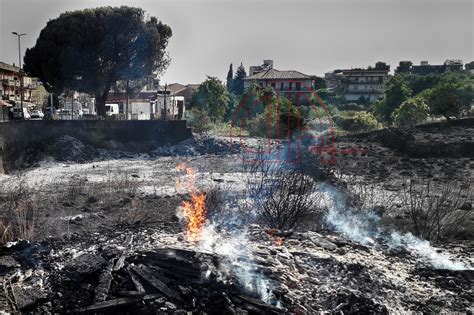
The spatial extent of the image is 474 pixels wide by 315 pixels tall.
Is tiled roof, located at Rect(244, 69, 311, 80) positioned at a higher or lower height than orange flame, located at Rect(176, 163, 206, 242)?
higher

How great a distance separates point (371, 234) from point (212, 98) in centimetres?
3869

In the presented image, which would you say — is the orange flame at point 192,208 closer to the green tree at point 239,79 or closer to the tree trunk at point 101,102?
the tree trunk at point 101,102

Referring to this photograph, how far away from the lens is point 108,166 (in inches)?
944

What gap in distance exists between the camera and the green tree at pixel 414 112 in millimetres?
33562

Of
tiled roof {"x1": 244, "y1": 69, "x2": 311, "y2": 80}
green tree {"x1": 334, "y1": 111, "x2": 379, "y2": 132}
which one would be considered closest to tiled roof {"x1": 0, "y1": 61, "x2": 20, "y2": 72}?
tiled roof {"x1": 244, "y1": 69, "x2": 311, "y2": 80}

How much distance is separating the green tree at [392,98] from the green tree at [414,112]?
21.5ft

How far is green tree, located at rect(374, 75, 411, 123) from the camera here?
40.8 meters

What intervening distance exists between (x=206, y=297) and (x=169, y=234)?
2.35m

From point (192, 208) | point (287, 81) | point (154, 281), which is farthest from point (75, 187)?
point (287, 81)

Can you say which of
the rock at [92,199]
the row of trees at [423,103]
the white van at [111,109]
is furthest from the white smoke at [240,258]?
the white van at [111,109]

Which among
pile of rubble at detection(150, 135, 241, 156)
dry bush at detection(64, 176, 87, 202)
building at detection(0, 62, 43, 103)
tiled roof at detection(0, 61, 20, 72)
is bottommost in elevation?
dry bush at detection(64, 176, 87, 202)

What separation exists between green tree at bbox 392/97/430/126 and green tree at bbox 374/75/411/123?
6.56 metres

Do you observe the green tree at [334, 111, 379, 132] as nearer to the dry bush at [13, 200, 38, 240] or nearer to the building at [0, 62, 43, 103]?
the dry bush at [13, 200, 38, 240]

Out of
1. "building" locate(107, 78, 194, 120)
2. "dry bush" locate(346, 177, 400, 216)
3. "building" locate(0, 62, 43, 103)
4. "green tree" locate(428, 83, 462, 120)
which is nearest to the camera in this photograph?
"dry bush" locate(346, 177, 400, 216)
